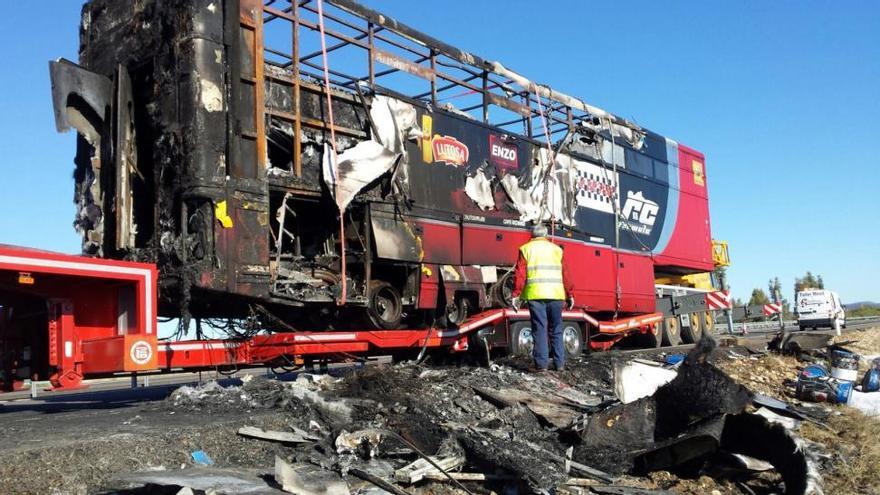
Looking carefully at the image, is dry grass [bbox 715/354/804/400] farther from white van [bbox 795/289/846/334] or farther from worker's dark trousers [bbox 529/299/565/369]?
white van [bbox 795/289/846/334]

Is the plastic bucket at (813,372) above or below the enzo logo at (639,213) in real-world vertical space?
below

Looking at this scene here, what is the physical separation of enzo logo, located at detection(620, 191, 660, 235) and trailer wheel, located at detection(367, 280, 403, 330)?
565 centimetres

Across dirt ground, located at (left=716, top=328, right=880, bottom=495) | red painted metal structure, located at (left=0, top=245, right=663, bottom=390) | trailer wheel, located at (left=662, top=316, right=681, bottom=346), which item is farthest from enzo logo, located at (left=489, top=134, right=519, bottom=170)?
trailer wheel, located at (left=662, top=316, right=681, bottom=346)

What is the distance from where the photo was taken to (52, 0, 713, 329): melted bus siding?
6.71 metres

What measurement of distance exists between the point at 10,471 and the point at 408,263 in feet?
17.1

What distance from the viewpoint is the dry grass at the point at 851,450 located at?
4.79 meters

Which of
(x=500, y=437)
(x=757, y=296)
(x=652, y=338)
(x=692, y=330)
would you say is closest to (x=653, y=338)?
(x=652, y=338)

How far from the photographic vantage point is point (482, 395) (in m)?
6.37

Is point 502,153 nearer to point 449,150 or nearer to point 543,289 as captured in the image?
point 449,150

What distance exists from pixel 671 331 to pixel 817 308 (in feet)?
60.5

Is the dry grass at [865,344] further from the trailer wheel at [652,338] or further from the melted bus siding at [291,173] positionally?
the melted bus siding at [291,173]

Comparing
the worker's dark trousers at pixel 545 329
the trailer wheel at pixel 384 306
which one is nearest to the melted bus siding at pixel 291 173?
the trailer wheel at pixel 384 306

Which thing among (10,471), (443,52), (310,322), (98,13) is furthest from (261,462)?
(443,52)

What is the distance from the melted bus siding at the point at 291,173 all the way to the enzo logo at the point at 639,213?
78.5 inches
